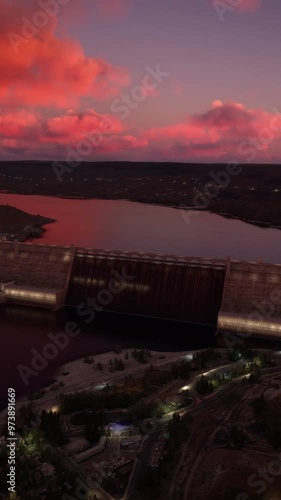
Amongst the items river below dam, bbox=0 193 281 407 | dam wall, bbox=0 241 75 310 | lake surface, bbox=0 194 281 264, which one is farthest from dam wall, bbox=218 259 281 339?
lake surface, bbox=0 194 281 264

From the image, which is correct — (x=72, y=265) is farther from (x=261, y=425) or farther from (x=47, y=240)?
(x=47, y=240)

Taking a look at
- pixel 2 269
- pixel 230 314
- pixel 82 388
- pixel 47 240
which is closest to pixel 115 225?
pixel 47 240

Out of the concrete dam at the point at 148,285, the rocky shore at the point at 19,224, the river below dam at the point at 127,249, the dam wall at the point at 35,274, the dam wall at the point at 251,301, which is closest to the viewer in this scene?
the river below dam at the point at 127,249

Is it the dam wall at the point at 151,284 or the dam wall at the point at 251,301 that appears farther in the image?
the dam wall at the point at 151,284

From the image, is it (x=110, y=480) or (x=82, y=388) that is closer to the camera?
(x=110, y=480)

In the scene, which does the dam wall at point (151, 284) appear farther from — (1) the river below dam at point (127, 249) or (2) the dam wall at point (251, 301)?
(1) the river below dam at point (127, 249)

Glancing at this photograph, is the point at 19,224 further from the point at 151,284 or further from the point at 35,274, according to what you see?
the point at 151,284

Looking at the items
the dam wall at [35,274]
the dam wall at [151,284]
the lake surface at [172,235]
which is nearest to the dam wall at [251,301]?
the dam wall at [151,284]
